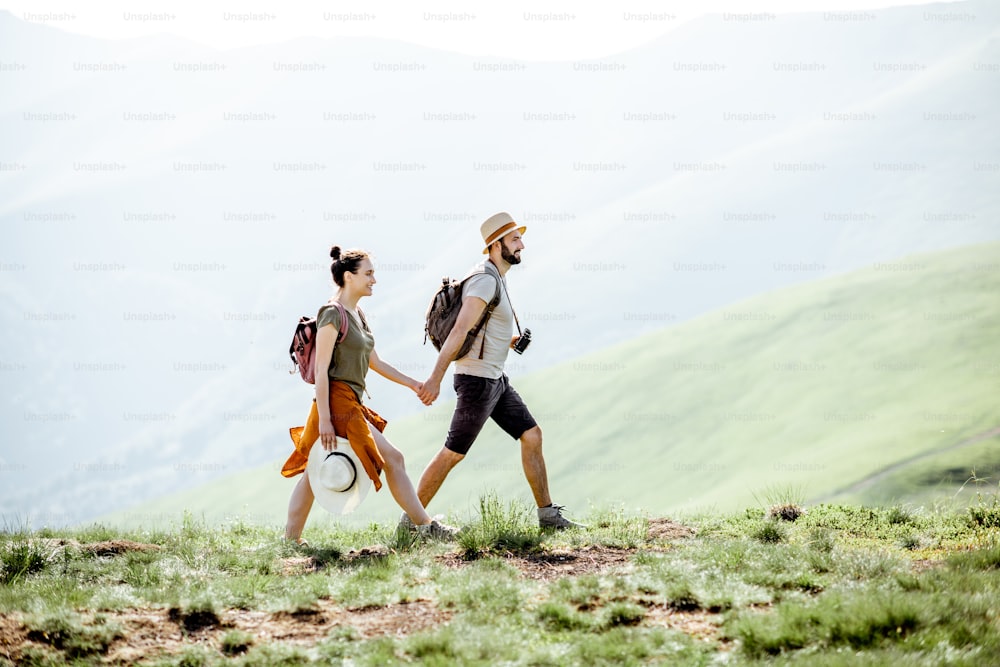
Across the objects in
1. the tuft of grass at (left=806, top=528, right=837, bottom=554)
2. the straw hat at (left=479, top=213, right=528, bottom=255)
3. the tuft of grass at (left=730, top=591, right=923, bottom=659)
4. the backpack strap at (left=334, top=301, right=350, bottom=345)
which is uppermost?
the straw hat at (left=479, top=213, right=528, bottom=255)

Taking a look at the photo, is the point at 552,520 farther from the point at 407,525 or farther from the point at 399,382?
the point at 399,382

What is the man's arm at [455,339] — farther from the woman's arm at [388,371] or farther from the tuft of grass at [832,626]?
the tuft of grass at [832,626]

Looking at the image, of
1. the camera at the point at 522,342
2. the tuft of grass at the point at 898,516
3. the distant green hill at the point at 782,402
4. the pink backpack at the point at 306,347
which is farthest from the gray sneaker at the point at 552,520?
the distant green hill at the point at 782,402

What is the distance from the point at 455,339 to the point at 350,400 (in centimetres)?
101

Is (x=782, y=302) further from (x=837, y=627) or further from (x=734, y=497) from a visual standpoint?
(x=837, y=627)

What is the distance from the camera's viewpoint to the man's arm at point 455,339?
805 centimetres

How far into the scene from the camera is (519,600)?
596 cm

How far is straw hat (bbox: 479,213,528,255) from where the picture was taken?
8445mm

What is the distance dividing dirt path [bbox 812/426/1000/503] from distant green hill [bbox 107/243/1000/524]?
19 cm

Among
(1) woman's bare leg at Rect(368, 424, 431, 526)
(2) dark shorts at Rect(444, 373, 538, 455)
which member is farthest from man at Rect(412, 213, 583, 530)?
(1) woman's bare leg at Rect(368, 424, 431, 526)

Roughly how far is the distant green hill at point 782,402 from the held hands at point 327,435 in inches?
1477

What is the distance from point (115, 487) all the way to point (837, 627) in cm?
20597

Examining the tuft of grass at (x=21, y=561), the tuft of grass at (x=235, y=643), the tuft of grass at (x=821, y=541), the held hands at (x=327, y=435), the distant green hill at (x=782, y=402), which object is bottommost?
the tuft of grass at (x=235, y=643)

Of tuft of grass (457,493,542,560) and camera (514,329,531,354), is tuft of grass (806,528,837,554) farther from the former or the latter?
camera (514,329,531,354)
